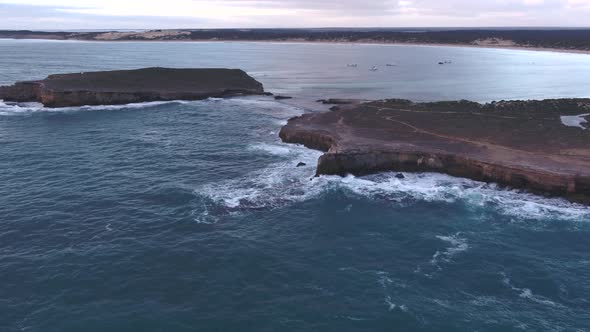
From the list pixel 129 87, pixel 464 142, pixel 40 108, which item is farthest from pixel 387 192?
pixel 40 108

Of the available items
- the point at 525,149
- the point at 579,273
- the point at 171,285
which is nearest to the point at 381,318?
the point at 171,285

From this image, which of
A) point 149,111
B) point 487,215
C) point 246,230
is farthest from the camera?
point 149,111

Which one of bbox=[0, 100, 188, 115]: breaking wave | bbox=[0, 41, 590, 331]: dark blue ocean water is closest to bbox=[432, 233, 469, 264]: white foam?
bbox=[0, 41, 590, 331]: dark blue ocean water

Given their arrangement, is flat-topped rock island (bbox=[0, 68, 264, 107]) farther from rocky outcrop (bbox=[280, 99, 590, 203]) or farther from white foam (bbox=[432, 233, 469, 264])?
white foam (bbox=[432, 233, 469, 264])

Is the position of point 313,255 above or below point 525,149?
below

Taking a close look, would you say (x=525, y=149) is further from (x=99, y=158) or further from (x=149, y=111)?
(x=149, y=111)

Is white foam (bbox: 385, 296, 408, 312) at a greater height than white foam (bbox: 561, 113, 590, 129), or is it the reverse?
white foam (bbox: 561, 113, 590, 129)

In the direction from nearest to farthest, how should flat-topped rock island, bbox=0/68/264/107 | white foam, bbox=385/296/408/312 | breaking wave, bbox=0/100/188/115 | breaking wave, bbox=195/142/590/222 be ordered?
white foam, bbox=385/296/408/312 → breaking wave, bbox=195/142/590/222 → breaking wave, bbox=0/100/188/115 → flat-topped rock island, bbox=0/68/264/107
